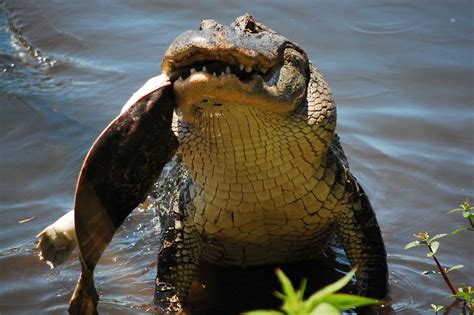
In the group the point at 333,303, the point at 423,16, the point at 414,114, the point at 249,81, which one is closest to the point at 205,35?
the point at 249,81

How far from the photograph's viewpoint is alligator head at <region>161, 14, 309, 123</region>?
12.0ft

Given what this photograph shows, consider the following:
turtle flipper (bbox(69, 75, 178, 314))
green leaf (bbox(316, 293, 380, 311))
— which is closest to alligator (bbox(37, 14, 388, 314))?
turtle flipper (bbox(69, 75, 178, 314))

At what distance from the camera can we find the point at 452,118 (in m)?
7.20

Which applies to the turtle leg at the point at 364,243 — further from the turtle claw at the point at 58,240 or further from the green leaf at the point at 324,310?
the green leaf at the point at 324,310

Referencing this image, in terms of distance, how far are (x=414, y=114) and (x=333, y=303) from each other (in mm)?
5625

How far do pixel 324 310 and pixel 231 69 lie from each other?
2130 millimetres

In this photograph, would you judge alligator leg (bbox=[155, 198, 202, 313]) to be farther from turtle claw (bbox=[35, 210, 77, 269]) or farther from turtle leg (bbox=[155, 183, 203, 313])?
turtle claw (bbox=[35, 210, 77, 269])

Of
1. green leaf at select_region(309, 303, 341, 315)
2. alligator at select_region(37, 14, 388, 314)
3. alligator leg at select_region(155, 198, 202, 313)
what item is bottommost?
alligator leg at select_region(155, 198, 202, 313)

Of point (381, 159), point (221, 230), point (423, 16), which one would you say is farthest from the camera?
point (423, 16)

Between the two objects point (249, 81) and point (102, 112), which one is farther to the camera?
point (102, 112)

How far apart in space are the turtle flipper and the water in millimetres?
1272

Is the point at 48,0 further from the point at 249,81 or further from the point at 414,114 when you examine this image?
the point at 249,81

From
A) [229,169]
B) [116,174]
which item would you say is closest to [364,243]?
[229,169]

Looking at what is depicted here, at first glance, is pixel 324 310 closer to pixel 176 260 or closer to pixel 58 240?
pixel 176 260
